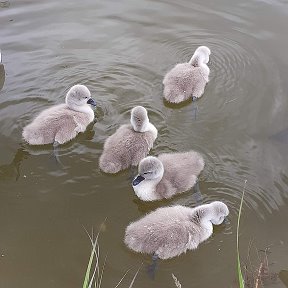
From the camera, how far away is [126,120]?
5004 millimetres

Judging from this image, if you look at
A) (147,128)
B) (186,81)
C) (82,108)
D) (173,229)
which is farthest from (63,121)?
(173,229)

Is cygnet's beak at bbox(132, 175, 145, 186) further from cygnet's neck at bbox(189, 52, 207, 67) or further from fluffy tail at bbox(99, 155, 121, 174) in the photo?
cygnet's neck at bbox(189, 52, 207, 67)

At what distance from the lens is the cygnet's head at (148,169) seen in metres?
4.05

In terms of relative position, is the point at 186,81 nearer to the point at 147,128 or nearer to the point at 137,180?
the point at 147,128

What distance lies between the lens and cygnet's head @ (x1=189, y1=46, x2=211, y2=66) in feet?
18.0

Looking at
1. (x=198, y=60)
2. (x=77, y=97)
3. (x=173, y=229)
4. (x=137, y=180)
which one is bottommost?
(x=173, y=229)

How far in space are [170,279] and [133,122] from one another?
149 centimetres

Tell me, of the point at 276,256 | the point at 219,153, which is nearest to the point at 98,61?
the point at 219,153

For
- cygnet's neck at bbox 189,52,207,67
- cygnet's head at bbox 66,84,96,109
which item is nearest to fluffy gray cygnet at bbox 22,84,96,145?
cygnet's head at bbox 66,84,96,109

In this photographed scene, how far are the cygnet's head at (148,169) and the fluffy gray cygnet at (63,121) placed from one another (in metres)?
0.94

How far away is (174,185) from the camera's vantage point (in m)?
4.22

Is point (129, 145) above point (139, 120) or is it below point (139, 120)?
below

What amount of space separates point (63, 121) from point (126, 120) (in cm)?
64

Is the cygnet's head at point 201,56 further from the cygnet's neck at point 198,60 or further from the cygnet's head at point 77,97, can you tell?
the cygnet's head at point 77,97
